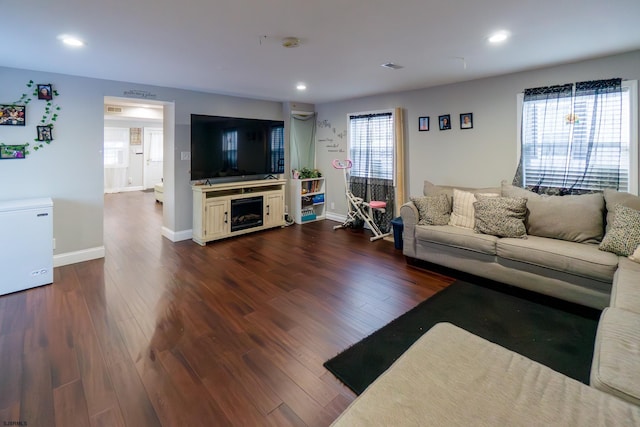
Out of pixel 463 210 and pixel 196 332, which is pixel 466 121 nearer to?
pixel 463 210

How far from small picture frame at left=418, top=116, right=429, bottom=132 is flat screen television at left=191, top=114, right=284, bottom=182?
246 centimetres

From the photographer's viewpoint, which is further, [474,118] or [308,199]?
[308,199]

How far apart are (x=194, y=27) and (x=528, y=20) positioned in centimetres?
243

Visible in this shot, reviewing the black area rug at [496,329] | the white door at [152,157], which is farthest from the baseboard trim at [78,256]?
the white door at [152,157]

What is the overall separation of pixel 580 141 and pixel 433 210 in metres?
1.64

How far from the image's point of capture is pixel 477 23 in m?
2.35

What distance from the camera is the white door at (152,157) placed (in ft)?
33.4

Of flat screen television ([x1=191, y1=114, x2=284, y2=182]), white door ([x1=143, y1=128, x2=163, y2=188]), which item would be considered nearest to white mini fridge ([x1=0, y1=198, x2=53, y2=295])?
flat screen television ([x1=191, y1=114, x2=284, y2=182])

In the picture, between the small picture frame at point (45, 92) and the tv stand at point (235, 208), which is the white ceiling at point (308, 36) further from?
the tv stand at point (235, 208)

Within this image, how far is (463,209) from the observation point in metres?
3.82

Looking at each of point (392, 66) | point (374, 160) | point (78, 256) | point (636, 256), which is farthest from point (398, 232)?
point (78, 256)

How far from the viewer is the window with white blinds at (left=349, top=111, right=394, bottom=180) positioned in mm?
5250

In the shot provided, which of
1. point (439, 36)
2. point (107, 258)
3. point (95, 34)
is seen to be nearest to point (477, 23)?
point (439, 36)

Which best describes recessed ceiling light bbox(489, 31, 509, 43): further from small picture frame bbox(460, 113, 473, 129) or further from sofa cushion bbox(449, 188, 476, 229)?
sofa cushion bbox(449, 188, 476, 229)
